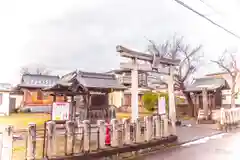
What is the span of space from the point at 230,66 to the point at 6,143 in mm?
5021

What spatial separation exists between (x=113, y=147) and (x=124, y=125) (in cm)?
28

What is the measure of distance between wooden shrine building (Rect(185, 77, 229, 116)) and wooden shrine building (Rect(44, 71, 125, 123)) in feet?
7.54

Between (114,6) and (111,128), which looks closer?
(111,128)

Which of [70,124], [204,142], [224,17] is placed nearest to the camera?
[70,124]

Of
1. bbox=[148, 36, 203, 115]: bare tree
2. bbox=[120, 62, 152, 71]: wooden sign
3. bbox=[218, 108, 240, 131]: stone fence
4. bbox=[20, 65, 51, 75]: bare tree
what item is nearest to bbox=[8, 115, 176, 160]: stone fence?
bbox=[20, 65, 51, 75]: bare tree

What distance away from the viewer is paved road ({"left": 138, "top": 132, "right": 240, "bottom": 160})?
232cm

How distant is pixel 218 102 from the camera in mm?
5801

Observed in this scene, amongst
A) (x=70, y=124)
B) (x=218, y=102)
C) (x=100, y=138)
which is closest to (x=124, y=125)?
(x=100, y=138)

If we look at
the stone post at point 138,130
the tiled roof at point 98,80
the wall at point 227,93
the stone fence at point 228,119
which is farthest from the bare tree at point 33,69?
the wall at point 227,93

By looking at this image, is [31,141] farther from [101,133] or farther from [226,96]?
[226,96]

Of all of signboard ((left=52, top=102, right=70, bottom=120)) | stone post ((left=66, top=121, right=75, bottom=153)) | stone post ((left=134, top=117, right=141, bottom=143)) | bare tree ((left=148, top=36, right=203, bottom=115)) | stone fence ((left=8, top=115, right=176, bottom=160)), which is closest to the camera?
stone fence ((left=8, top=115, right=176, bottom=160))

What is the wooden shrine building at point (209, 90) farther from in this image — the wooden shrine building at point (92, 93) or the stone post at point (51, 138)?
the stone post at point (51, 138)

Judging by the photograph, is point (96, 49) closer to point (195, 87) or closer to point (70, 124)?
point (70, 124)

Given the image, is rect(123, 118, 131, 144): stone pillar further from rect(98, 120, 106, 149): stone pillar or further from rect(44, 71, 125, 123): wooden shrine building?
rect(44, 71, 125, 123): wooden shrine building
